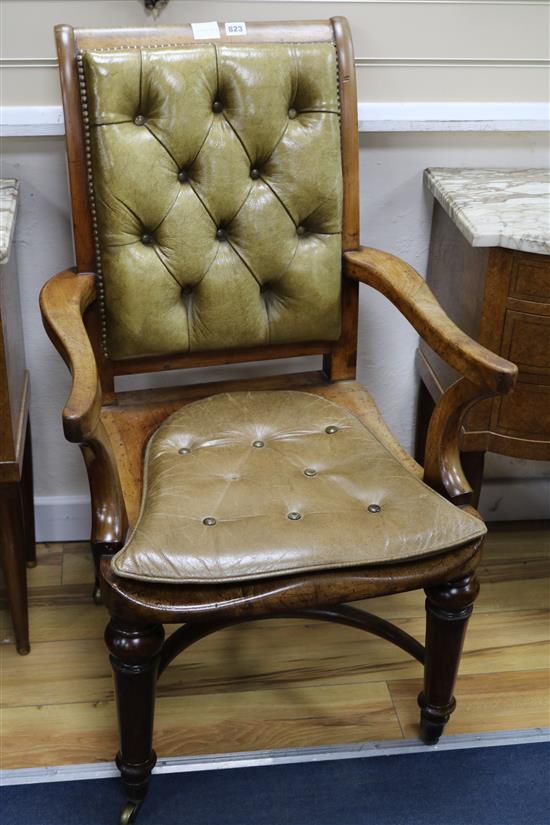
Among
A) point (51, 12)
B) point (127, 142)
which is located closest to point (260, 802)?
point (127, 142)

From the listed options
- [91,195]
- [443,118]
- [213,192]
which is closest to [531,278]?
[443,118]

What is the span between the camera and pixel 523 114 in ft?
6.64

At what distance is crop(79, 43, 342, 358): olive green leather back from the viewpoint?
166cm

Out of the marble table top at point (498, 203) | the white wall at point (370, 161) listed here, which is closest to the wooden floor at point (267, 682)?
the white wall at point (370, 161)

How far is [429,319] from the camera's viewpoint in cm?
159

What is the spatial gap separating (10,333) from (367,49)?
2.94ft

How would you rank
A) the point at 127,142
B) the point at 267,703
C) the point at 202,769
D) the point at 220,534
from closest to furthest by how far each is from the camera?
the point at 220,534
the point at 127,142
the point at 202,769
the point at 267,703

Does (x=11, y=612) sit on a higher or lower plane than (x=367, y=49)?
lower

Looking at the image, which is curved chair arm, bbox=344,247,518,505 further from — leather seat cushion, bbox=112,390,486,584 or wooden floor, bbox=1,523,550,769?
wooden floor, bbox=1,523,550,769

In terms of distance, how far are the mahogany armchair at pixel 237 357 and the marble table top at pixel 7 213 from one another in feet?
0.32

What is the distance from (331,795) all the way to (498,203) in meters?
1.12

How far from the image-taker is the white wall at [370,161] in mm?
1880

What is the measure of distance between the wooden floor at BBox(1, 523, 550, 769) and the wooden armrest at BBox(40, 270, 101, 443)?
75 cm

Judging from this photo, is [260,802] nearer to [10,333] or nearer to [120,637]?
[120,637]
